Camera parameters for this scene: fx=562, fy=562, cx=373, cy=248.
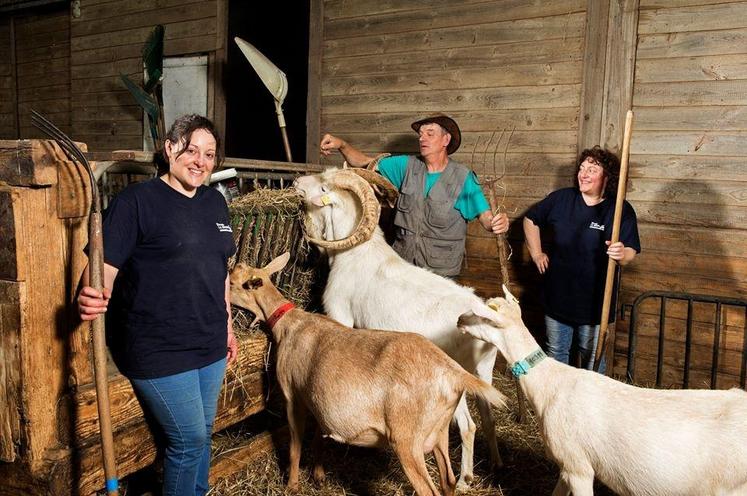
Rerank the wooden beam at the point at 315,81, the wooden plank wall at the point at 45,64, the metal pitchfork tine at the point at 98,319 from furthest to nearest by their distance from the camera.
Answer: the wooden plank wall at the point at 45,64 → the wooden beam at the point at 315,81 → the metal pitchfork tine at the point at 98,319

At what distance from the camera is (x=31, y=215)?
8.13 ft

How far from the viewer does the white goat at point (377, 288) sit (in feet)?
12.6

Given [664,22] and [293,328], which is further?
[664,22]

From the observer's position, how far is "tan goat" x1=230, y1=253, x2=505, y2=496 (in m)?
2.95

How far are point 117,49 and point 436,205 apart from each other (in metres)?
6.21

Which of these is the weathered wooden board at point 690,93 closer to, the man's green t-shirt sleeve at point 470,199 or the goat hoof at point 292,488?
the man's green t-shirt sleeve at point 470,199

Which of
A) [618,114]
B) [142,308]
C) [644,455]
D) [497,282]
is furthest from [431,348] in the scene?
[618,114]

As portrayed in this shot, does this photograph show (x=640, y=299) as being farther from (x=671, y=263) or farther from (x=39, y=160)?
(x=39, y=160)

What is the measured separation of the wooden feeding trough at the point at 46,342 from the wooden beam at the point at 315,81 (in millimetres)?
4326

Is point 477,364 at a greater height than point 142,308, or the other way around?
point 142,308

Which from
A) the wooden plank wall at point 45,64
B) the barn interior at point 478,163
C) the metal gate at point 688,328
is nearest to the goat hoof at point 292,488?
the barn interior at point 478,163

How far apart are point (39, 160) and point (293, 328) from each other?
1.77 metres

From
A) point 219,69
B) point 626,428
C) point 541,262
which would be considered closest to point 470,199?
point 541,262

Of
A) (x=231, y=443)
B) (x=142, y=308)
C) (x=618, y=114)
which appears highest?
(x=618, y=114)
